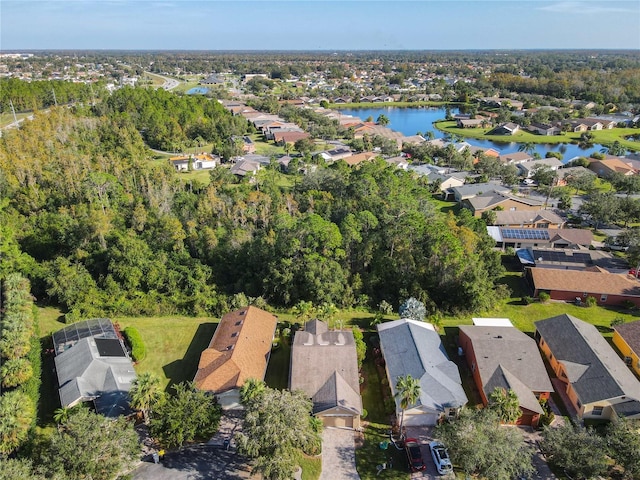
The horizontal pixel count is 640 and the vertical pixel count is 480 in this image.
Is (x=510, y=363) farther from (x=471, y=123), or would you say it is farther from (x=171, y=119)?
(x=471, y=123)

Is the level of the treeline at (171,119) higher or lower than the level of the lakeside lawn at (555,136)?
higher

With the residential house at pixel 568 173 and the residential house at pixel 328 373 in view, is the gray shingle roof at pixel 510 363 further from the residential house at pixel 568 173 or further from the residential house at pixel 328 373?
the residential house at pixel 568 173

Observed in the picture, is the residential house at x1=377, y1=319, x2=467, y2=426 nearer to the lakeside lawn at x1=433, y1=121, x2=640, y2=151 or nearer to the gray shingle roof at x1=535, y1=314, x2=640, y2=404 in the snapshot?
the gray shingle roof at x1=535, y1=314, x2=640, y2=404

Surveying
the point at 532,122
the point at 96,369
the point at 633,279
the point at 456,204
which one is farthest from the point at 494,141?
the point at 96,369

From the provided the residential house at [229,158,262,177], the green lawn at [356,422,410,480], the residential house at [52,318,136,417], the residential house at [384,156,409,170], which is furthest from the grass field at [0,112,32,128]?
the green lawn at [356,422,410,480]

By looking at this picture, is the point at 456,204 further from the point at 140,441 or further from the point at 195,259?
the point at 140,441

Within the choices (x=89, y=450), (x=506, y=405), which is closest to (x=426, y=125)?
(x=506, y=405)

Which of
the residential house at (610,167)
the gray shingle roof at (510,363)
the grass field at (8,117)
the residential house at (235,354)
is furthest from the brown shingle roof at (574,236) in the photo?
the grass field at (8,117)
